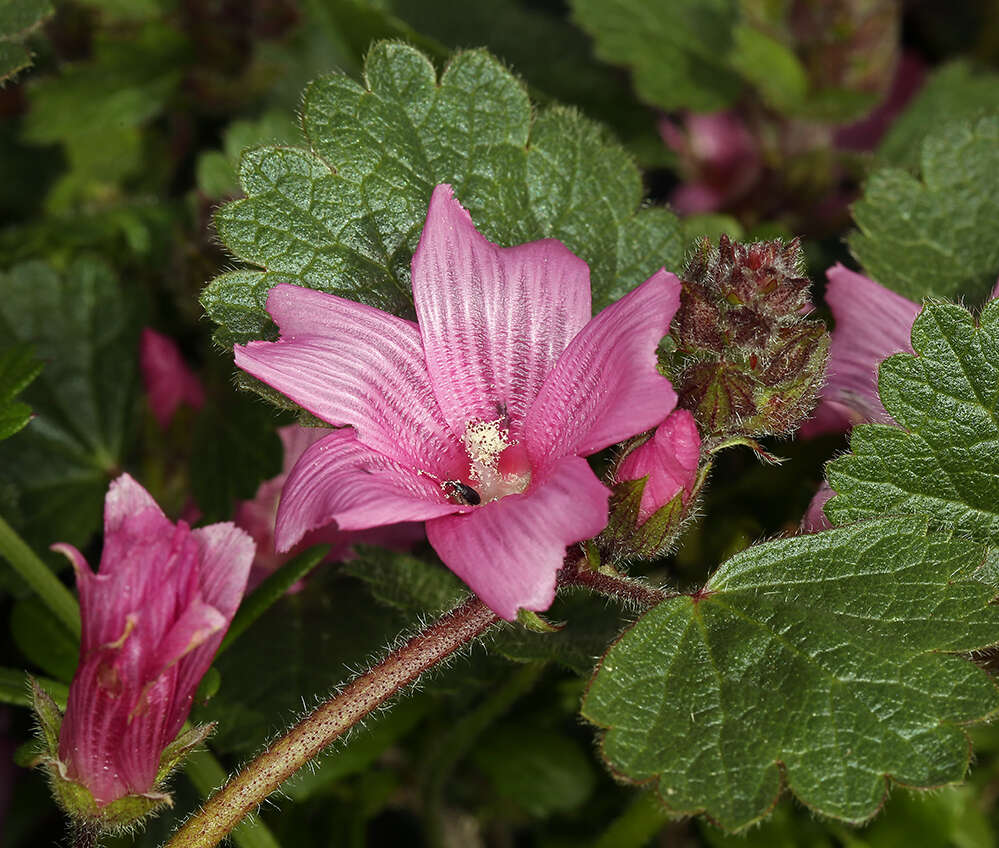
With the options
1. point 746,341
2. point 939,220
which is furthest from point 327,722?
point 939,220

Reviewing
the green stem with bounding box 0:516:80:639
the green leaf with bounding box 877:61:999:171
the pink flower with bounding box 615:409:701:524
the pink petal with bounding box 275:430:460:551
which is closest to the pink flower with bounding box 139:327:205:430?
the green stem with bounding box 0:516:80:639

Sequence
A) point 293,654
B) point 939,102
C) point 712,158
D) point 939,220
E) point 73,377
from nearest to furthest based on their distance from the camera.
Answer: point 293,654, point 939,220, point 73,377, point 939,102, point 712,158

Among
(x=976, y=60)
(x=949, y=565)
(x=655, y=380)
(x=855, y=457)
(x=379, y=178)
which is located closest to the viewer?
(x=655, y=380)

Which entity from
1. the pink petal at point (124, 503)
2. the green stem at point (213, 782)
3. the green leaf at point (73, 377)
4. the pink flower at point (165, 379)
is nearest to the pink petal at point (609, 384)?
the pink petal at point (124, 503)

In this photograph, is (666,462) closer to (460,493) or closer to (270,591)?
(460,493)

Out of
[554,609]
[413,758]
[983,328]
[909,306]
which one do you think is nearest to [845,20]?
[909,306]

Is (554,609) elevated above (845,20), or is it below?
below

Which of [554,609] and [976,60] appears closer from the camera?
[554,609]

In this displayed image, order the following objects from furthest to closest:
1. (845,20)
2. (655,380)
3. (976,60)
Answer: (976,60) → (845,20) → (655,380)

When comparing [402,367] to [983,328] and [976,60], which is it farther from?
[976,60]
